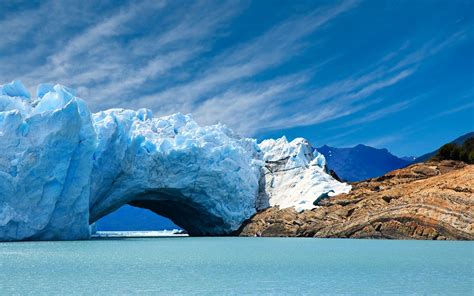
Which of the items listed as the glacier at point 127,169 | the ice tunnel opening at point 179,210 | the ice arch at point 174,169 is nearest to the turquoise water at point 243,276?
the glacier at point 127,169

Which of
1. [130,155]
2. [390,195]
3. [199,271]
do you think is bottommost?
[199,271]

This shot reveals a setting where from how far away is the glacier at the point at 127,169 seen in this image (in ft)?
96.7

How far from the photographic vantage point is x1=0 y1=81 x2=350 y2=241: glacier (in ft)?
96.7

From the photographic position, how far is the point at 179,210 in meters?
48.5

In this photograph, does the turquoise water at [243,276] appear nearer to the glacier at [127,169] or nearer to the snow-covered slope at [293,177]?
the glacier at [127,169]

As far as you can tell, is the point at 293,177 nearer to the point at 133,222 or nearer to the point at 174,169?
the point at 174,169

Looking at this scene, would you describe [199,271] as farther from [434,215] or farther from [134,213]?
[134,213]

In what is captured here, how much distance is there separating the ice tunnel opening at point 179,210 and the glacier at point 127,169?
0.14m

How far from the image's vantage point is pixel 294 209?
41938mm

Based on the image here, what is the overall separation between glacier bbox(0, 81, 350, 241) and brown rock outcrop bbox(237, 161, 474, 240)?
1.81 m

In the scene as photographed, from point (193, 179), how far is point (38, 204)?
44.0ft

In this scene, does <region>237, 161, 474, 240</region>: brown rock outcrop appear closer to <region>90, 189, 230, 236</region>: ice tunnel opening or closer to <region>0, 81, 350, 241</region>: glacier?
<region>0, 81, 350, 241</region>: glacier

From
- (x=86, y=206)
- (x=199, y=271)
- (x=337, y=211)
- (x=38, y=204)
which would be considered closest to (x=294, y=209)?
(x=337, y=211)

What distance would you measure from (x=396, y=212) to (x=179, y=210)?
21.9 metres
